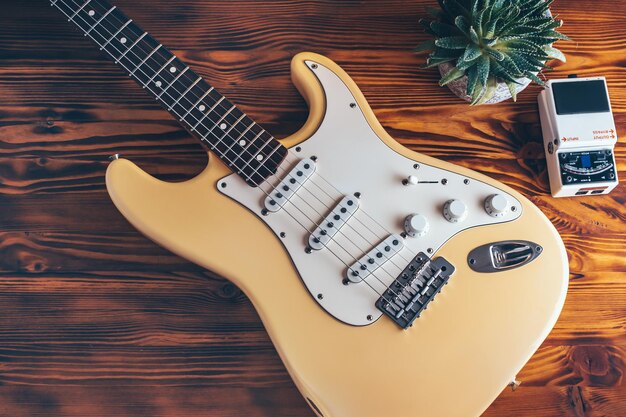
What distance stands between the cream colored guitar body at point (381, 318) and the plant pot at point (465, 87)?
22cm

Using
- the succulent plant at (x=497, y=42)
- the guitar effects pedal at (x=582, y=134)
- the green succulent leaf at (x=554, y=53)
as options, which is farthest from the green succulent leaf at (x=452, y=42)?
the guitar effects pedal at (x=582, y=134)

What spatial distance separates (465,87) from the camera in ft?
3.99

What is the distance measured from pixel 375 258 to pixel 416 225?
0.34 ft

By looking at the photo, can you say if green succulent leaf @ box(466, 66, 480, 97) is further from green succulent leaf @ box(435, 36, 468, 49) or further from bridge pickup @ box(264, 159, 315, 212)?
bridge pickup @ box(264, 159, 315, 212)

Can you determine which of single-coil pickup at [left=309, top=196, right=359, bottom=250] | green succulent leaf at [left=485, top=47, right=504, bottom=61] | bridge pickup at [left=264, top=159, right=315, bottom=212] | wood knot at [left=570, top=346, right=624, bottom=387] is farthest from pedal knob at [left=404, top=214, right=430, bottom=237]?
wood knot at [left=570, top=346, right=624, bottom=387]

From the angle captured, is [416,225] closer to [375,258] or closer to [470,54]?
[375,258]

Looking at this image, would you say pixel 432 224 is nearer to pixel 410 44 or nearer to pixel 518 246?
pixel 518 246

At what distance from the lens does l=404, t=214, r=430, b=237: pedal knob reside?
41.8 inches

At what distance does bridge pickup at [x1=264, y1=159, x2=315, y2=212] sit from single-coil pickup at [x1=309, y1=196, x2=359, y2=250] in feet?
0.28

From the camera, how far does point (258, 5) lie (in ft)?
4.42

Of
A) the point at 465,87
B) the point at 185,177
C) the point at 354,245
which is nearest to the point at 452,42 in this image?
the point at 465,87

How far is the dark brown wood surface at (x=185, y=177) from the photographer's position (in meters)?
1.21

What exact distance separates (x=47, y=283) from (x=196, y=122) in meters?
0.53

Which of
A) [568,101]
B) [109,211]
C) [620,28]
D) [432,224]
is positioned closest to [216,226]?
[109,211]
